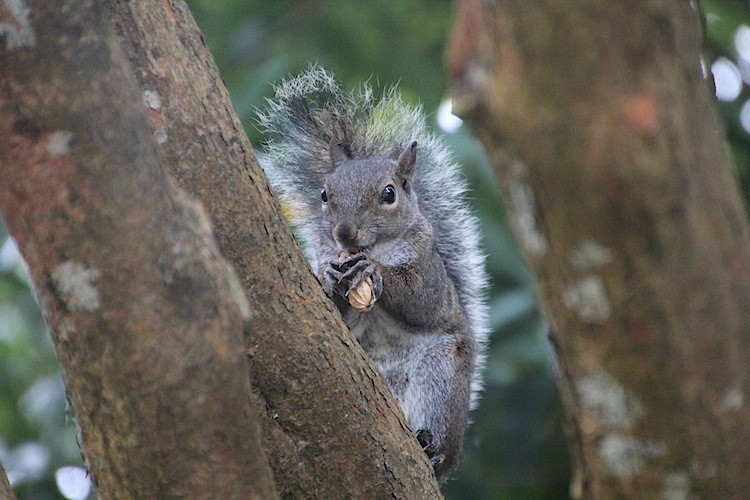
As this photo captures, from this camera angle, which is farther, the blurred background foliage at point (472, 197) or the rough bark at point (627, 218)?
the blurred background foliage at point (472, 197)

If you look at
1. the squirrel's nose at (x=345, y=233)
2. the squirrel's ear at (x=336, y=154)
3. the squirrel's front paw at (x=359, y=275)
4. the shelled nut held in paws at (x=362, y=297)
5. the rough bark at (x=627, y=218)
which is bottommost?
the rough bark at (x=627, y=218)

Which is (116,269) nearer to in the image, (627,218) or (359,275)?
(627,218)

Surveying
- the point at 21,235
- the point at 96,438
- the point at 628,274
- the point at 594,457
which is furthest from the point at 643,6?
the point at 96,438

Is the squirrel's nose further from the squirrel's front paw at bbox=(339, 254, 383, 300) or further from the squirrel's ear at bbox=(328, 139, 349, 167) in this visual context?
the squirrel's ear at bbox=(328, 139, 349, 167)

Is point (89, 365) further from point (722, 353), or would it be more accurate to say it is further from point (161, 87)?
point (722, 353)

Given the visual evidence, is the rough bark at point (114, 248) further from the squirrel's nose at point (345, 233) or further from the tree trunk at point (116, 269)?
the squirrel's nose at point (345, 233)

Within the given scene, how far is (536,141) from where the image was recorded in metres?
1.03

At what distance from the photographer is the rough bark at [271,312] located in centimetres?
197

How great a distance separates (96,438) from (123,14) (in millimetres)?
938

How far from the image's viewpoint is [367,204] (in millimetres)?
3221

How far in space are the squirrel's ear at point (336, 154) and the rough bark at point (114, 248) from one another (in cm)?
214

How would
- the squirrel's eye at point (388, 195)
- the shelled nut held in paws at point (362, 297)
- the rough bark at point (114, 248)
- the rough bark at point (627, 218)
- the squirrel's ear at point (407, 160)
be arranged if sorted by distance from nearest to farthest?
the rough bark at point (627, 218) < the rough bark at point (114, 248) < the shelled nut held in paws at point (362, 297) < the squirrel's eye at point (388, 195) < the squirrel's ear at point (407, 160)

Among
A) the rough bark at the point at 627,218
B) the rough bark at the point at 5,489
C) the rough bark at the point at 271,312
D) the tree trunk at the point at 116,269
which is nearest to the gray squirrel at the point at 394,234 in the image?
the rough bark at the point at 271,312

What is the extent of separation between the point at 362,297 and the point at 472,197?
38.9 inches
